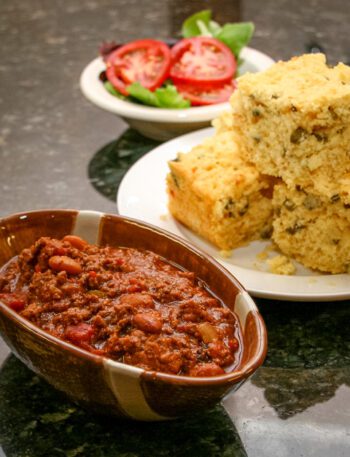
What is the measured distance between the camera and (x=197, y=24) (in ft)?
12.0

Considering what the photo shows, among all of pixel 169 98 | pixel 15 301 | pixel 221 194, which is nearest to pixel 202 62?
pixel 169 98

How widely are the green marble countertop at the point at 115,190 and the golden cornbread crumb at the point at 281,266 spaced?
4.0 inches

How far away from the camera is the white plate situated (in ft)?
6.42

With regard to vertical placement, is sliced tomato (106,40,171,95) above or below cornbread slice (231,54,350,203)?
below

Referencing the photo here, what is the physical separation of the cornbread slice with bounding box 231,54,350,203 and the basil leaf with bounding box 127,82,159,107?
30.2 inches

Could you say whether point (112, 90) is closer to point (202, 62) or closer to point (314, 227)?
point (202, 62)

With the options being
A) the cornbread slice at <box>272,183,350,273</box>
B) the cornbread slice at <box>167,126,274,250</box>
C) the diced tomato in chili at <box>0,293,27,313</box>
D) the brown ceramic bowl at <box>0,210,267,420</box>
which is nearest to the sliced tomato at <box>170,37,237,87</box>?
the cornbread slice at <box>167,126,274,250</box>

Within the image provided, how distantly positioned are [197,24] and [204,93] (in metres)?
0.66

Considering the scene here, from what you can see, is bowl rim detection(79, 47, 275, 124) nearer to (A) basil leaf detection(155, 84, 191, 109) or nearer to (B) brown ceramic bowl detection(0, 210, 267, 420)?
(A) basil leaf detection(155, 84, 191, 109)

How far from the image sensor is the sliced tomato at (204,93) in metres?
3.09

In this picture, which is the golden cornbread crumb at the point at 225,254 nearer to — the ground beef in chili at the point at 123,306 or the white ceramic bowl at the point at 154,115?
the ground beef in chili at the point at 123,306

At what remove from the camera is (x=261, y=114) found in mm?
2182

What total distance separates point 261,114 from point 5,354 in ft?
3.37

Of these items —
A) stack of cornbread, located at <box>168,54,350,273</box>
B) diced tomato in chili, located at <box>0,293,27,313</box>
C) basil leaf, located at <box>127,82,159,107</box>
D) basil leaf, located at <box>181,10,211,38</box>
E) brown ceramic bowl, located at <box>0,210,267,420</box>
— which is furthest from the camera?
basil leaf, located at <box>181,10,211,38</box>
